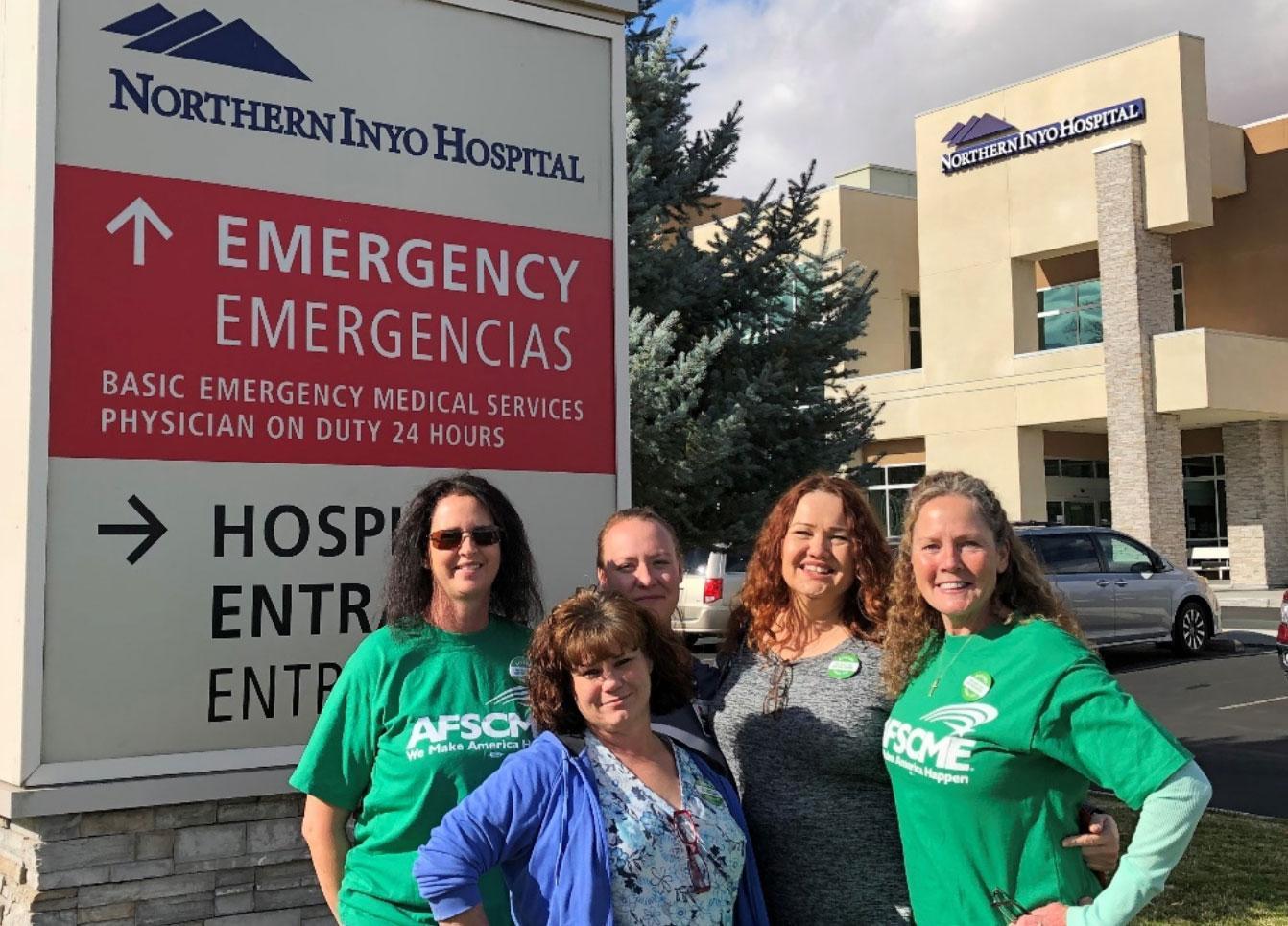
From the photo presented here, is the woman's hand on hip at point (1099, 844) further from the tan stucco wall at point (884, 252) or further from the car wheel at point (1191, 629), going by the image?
the tan stucco wall at point (884, 252)

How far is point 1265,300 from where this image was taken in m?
29.4

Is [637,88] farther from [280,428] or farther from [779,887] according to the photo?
[779,887]

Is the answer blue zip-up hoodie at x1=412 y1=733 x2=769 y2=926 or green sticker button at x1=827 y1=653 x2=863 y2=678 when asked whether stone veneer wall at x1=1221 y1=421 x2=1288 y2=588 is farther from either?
blue zip-up hoodie at x1=412 y1=733 x2=769 y2=926

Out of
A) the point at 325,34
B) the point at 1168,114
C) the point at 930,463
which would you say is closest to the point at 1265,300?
the point at 1168,114

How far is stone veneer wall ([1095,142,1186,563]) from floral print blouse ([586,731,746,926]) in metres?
26.8

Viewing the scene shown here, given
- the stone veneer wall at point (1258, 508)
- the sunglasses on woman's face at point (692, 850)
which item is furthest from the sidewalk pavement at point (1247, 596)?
the sunglasses on woman's face at point (692, 850)

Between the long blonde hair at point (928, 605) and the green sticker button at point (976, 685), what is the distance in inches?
6.9

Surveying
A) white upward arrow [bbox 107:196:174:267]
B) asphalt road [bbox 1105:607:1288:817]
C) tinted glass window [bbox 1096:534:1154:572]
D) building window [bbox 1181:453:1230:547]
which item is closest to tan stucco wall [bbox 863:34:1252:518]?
building window [bbox 1181:453:1230:547]

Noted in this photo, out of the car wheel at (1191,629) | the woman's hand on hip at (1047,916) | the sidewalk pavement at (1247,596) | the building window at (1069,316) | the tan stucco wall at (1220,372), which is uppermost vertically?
the building window at (1069,316)

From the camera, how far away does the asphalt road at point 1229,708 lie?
29.5 feet

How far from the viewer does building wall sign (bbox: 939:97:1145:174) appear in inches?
1105

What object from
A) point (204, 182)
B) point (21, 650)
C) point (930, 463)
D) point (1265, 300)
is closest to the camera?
point (21, 650)

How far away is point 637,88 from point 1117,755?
7788 millimetres

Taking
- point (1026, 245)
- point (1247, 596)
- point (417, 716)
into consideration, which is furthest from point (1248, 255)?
point (417, 716)
